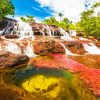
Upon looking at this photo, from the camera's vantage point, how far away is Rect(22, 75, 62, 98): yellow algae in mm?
10047

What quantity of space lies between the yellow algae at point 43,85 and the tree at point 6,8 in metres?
29.1

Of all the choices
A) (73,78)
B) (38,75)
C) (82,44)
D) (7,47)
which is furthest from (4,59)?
(82,44)

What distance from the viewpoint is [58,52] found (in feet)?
89.2

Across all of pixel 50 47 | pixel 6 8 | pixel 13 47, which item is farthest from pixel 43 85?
pixel 6 8

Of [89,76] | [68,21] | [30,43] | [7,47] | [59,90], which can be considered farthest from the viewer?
[68,21]

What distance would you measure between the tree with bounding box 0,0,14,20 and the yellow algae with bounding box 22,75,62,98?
29134 mm

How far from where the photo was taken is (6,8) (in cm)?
4138

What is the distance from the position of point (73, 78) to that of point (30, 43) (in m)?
13.8

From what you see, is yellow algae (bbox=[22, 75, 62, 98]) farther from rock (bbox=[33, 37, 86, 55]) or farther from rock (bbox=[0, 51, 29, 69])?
rock (bbox=[33, 37, 86, 55])

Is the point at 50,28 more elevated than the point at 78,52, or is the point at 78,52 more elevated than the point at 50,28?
the point at 50,28

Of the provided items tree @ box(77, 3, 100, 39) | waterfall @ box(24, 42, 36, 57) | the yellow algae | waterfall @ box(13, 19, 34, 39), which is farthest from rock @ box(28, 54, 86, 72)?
tree @ box(77, 3, 100, 39)

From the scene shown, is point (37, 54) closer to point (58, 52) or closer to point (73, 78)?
point (58, 52)

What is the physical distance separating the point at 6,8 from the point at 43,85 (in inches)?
1295

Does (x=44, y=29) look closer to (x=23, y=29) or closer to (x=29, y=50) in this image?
(x=23, y=29)
